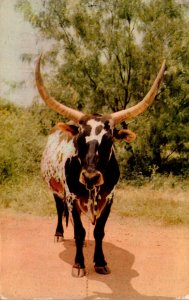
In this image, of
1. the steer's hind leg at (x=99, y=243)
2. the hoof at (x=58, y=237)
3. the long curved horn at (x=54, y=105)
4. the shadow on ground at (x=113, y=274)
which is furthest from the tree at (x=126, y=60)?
the long curved horn at (x=54, y=105)

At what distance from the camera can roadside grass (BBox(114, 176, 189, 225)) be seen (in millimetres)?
7574

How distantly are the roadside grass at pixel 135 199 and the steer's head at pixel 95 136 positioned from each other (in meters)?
3.28

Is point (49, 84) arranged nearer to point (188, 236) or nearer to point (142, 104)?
point (188, 236)

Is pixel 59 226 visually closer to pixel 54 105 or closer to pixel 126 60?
pixel 54 105

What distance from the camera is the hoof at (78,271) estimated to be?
4558 millimetres

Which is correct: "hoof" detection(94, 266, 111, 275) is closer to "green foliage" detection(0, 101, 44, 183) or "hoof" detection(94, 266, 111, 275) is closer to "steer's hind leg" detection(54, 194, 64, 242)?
"steer's hind leg" detection(54, 194, 64, 242)

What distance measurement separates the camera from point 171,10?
1022cm

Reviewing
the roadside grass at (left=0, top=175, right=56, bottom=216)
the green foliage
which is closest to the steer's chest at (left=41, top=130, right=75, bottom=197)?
the roadside grass at (left=0, top=175, right=56, bottom=216)

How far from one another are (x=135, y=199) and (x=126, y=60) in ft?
11.8

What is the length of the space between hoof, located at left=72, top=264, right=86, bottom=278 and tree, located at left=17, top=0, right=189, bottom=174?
251 inches

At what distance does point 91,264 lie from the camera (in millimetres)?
4926

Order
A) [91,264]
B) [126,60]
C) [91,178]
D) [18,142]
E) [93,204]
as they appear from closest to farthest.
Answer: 1. [91,178]
2. [93,204]
3. [91,264]
4. [18,142]
5. [126,60]

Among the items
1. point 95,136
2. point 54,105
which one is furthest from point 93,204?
point 54,105

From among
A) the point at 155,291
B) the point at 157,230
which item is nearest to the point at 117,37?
the point at 157,230
